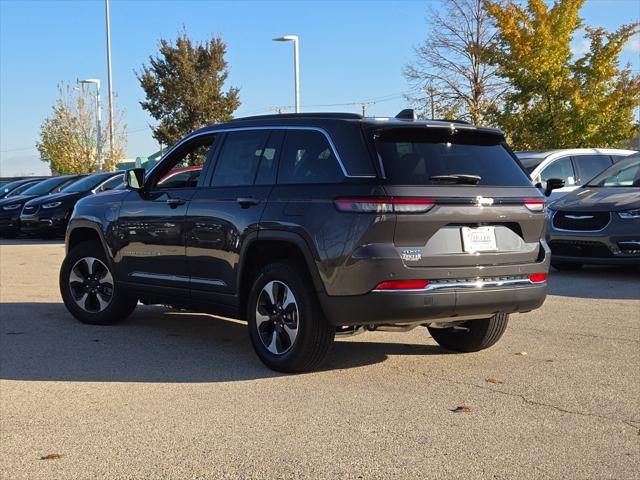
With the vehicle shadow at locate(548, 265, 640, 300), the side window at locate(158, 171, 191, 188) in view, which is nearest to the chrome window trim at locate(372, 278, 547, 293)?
the side window at locate(158, 171, 191, 188)

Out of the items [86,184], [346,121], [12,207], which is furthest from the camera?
[12,207]

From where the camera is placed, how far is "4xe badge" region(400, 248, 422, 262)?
17.2ft

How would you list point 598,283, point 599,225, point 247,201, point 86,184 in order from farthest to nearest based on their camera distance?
point 86,184 → point 599,225 → point 598,283 → point 247,201

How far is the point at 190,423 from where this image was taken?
15.6ft

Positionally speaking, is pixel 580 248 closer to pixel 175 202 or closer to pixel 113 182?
pixel 175 202

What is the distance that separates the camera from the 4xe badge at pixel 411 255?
524 centimetres

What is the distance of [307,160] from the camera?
5.85 meters

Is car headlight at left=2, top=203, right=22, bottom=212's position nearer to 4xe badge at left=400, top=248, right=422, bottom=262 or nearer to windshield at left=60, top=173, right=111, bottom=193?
windshield at left=60, top=173, right=111, bottom=193

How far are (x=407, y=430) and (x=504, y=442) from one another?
54cm

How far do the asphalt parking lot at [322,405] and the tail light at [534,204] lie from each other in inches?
46.4

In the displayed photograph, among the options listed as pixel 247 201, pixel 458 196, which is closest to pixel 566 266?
pixel 458 196

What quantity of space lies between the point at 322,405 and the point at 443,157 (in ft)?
6.29

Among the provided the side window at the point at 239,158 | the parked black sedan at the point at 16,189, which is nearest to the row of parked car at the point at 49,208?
the parked black sedan at the point at 16,189

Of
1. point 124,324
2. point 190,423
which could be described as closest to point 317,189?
point 190,423
